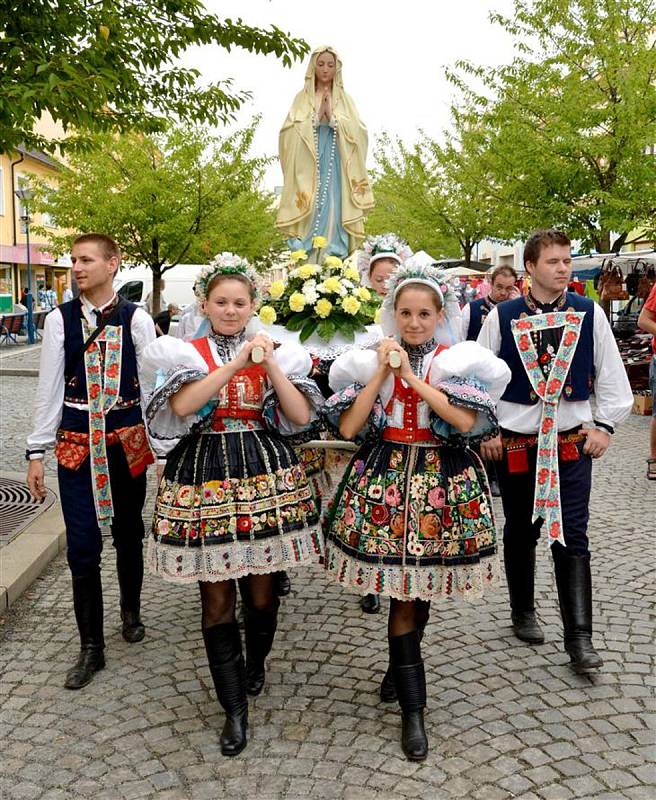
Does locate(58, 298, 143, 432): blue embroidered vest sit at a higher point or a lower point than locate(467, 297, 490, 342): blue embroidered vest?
lower

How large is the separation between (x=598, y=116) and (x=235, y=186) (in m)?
9.13

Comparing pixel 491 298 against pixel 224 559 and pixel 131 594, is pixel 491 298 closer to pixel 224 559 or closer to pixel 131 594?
pixel 131 594

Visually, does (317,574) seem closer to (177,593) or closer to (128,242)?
(177,593)

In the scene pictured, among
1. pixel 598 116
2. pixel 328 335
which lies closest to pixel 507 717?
pixel 328 335

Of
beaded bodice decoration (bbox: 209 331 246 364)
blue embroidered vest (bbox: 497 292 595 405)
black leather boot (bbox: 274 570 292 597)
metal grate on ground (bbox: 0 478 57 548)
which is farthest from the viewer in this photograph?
metal grate on ground (bbox: 0 478 57 548)

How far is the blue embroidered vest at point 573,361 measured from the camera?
3893 mm

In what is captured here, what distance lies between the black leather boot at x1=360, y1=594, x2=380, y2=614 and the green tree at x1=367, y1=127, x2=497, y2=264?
676 inches


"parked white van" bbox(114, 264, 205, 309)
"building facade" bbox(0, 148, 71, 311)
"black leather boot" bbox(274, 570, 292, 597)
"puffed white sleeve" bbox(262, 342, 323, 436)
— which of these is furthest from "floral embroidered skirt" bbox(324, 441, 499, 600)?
"building facade" bbox(0, 148, 71, 311)

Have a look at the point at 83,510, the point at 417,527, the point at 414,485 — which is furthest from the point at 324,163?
the point at 417,527

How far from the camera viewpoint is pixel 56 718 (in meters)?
3.47

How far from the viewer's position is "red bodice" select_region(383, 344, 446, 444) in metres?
3.19

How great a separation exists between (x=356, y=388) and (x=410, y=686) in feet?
3.76

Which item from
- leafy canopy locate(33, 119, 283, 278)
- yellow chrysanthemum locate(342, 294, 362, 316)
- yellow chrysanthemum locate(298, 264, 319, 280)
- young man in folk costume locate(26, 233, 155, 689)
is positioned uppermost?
leafy canopy locate(33, 119, 283, 278)

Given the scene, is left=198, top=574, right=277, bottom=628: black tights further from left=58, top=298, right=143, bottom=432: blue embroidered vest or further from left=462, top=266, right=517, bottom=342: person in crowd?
left=462, top=266, right=517, bottom=342: person in crowd
